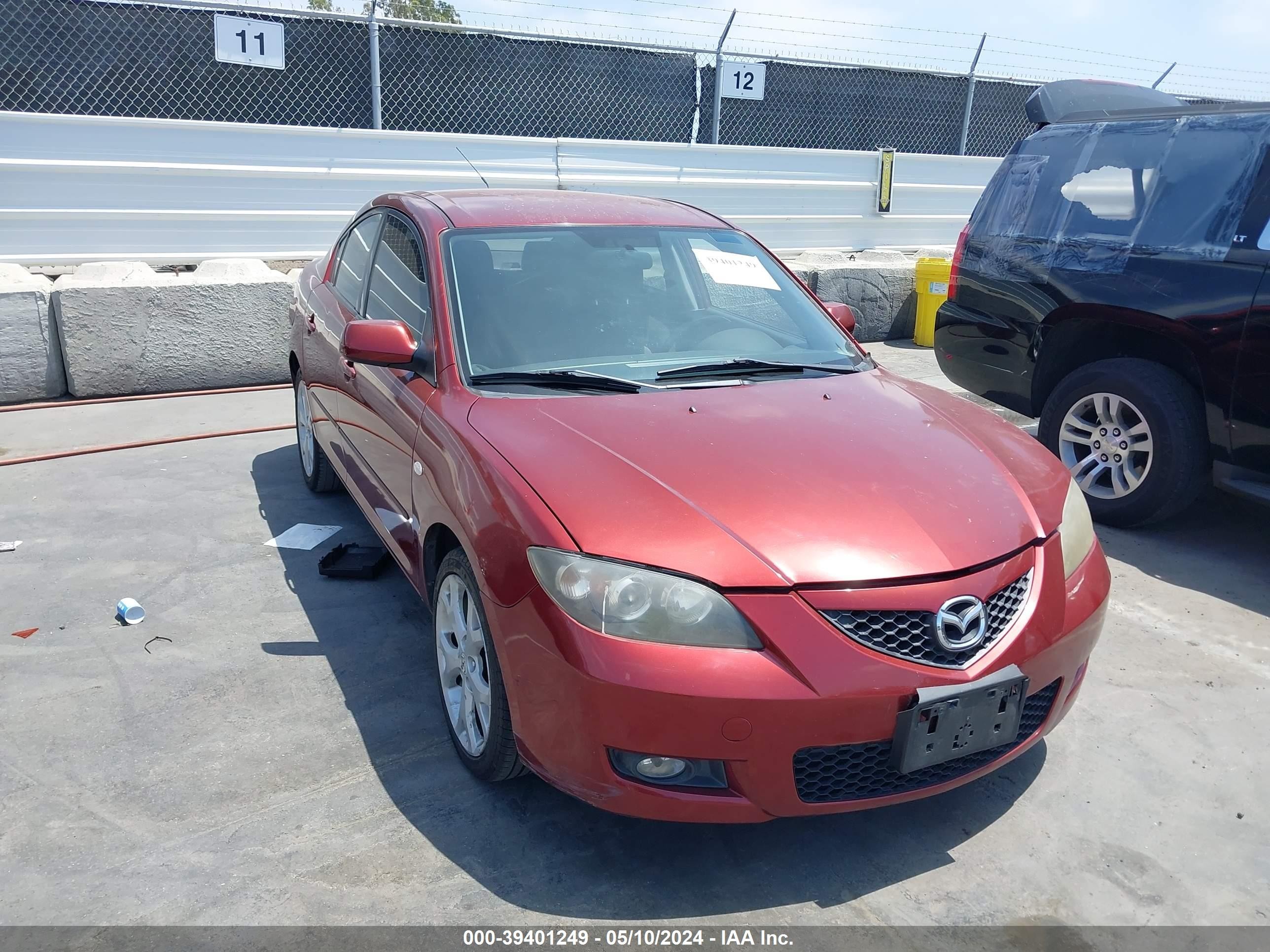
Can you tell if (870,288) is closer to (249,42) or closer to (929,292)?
(929,292)

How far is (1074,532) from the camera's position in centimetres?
301

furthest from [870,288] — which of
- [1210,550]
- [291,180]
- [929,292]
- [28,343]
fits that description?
[28,343]

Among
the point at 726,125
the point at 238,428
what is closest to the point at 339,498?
the point at 238,428

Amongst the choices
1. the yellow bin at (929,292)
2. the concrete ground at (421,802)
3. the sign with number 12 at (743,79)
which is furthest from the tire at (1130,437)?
the sign with number 12 at (743,79)

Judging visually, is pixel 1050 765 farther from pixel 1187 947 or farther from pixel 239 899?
pixel 239 899

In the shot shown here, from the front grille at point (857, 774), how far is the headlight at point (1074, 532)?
0.54 meters

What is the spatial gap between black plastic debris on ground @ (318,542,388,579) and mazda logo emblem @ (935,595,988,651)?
2800 millimetres

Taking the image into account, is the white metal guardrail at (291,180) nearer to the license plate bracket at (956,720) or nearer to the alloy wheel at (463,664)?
the alloy wheel at (463,664)

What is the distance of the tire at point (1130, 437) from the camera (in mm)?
4820

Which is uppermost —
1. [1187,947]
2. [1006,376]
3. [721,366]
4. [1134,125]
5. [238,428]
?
[1134,125]

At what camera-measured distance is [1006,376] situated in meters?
5.69

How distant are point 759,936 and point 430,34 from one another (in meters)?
10.7

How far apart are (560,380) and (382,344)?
64 cm

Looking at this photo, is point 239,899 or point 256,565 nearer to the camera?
point 239,899
